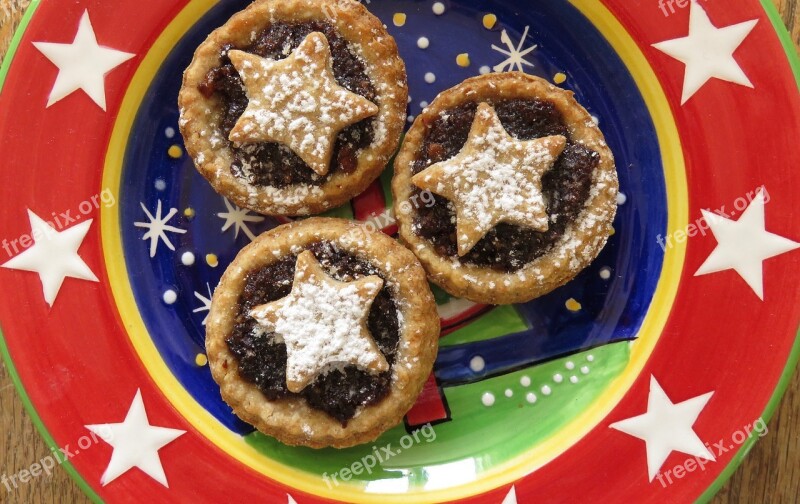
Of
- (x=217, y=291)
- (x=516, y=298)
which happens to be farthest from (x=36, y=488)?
(x=516, y=298)

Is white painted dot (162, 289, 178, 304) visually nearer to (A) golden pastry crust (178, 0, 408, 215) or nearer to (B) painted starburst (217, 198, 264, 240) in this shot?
(B) painted starburst (217, 198, 264, 240)

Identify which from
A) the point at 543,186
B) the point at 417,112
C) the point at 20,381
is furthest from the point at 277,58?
the point at 20,381

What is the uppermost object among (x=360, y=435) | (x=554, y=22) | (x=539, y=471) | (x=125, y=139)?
(x=554, y=22)

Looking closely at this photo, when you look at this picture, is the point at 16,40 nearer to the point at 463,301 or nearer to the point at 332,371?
the point at 332,371

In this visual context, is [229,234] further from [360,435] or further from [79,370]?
[360,435]

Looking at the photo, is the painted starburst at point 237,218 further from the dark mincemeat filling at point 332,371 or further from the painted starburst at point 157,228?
the dark mincemeat filling at point 332,371

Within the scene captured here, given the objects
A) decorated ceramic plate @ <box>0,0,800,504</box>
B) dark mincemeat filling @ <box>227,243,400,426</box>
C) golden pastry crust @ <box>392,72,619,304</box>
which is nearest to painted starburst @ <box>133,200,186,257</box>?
decorated ceramic plate @ <box>0,0,800,504</box>

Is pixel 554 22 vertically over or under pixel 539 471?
over
